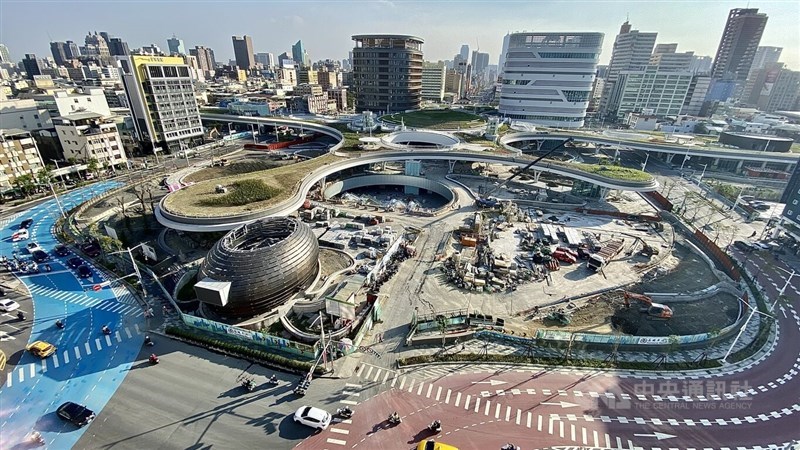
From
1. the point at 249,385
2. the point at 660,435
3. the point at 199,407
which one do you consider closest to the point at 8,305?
the point at 199,407

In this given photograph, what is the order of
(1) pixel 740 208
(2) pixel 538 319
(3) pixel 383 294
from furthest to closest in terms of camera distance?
(1) pixel 740 208 → (3) pixel 383 294 → (2) pixel 538 319

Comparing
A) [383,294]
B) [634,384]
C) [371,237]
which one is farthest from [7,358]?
[634,384]

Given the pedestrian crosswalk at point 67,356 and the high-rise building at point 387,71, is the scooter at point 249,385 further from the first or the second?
the high-rise building at point 387,71

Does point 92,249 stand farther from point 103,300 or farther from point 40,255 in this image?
point 103,300

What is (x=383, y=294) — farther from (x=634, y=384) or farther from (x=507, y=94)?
(x=507, y=94)

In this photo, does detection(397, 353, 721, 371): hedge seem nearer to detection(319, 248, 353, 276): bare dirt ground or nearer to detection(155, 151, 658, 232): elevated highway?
detection(319, 248, 353, 276): bare dirt ground

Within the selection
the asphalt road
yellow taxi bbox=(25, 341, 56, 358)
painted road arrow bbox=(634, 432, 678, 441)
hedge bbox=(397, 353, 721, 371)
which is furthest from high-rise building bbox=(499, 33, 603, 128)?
yellow taxi bbox=(25, 341, 56, 358)

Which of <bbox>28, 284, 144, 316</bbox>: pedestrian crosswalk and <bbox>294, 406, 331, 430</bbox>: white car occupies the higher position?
<bbox>294, 406, 331, 430</bbox>: white car
